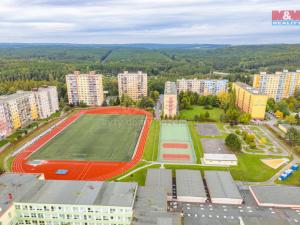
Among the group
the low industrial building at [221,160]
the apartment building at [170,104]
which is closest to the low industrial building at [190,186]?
the low industrial building at [221,160]

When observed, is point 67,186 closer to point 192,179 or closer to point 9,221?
point 9,221

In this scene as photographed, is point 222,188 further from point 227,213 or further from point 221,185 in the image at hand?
point 227,213

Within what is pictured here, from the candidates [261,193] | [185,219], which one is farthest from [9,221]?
[261,193]

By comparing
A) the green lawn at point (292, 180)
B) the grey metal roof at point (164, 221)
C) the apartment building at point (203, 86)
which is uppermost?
the apartment building at point (203, 86)

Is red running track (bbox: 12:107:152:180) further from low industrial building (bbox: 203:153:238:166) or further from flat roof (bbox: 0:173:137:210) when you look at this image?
low industrial building (bbox: 203:153:238:166)

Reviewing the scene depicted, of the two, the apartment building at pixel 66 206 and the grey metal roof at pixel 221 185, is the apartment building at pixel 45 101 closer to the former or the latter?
the apartment building at pixel 66 206

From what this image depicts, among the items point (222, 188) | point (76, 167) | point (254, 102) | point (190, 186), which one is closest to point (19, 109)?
point (76, 167)
